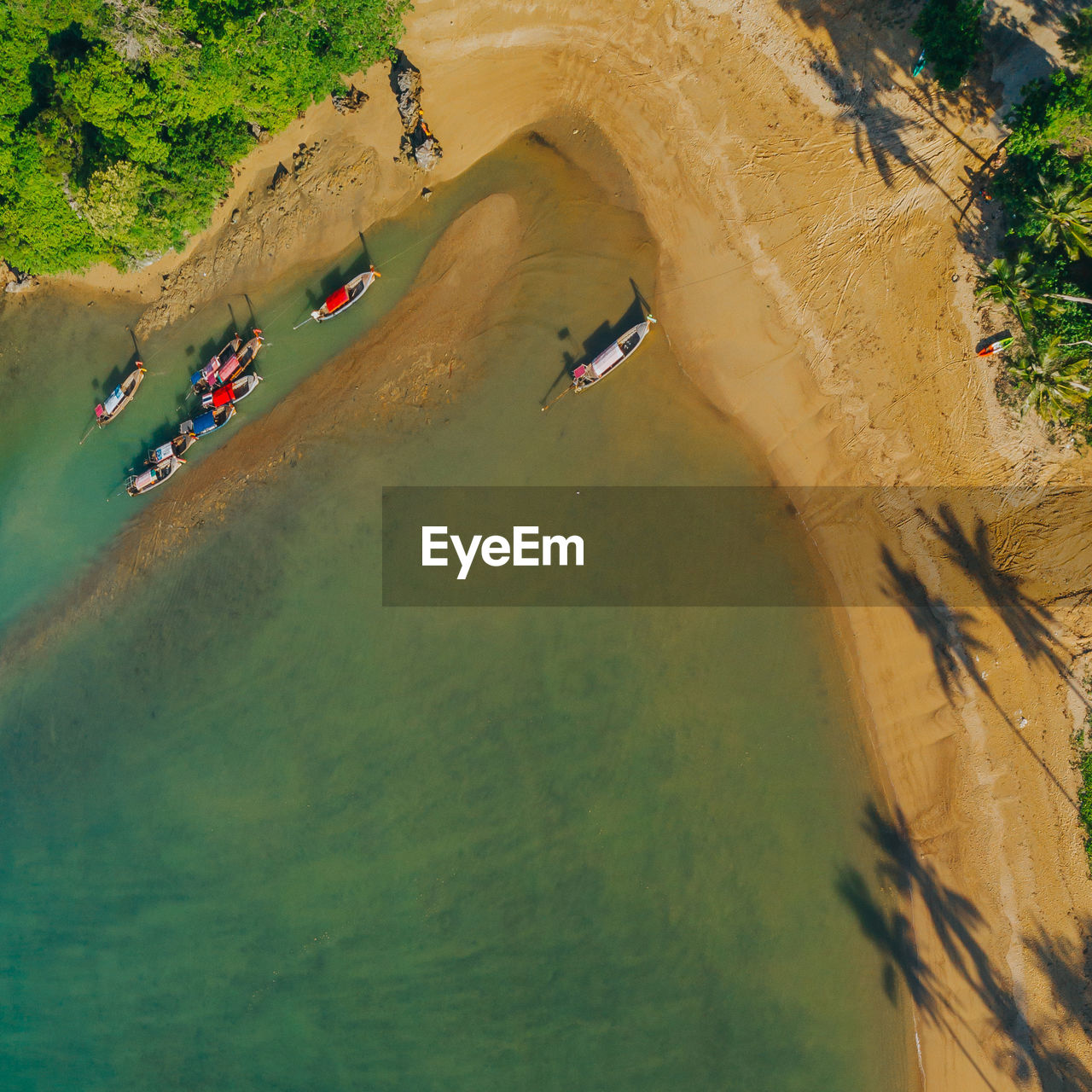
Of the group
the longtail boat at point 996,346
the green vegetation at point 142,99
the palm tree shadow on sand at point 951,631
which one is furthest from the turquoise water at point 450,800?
the longtail boat at point 996,346

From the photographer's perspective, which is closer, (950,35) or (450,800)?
(950,35)

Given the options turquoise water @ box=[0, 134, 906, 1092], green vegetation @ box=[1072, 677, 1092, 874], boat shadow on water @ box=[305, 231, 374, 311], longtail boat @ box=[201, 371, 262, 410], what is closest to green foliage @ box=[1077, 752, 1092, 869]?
green vegetation @ box=[1072, 677, 1092, 874]

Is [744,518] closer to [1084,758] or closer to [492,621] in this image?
[492,621]

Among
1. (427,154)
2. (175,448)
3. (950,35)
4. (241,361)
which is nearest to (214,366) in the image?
(241,361)

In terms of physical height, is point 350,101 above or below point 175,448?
above

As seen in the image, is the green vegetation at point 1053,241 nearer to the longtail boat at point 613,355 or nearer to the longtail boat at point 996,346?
the longtail boat at point 996,346

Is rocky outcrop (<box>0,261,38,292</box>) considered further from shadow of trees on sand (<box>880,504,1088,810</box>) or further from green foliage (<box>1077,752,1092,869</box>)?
green foliage (<box>1077,752,1092,869</box>)

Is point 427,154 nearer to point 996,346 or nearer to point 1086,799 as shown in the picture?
point 996,346
